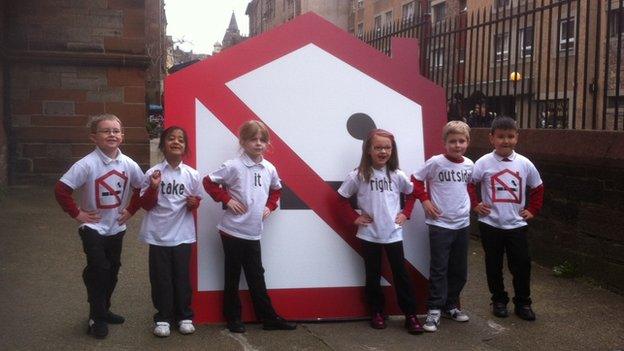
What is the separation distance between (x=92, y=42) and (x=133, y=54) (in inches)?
29.0

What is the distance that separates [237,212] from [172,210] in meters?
0.41

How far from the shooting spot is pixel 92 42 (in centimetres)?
1225

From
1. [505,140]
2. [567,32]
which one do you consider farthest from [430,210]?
[567,32]

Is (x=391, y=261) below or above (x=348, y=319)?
above

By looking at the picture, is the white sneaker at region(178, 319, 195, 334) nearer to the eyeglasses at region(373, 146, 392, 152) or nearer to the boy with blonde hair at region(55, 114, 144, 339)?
the boy with blonde hair at region(55, 114, 144, 339)

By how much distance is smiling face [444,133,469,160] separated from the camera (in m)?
4.62

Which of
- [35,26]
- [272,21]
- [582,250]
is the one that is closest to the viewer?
[582,250]

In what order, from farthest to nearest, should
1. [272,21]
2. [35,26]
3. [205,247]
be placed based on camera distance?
[272,21], [35,26], [205,247]

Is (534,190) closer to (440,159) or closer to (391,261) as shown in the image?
(440,159)

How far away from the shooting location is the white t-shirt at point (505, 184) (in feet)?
16.0

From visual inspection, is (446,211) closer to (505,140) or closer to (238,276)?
(505,140)

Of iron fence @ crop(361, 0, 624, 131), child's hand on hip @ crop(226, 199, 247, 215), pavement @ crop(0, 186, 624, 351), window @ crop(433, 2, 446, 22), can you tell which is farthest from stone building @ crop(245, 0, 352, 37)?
child's hand on hip @ crop(226, 199, 247, 215)

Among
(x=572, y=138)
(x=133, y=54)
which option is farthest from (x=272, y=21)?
(x=572, y=138)

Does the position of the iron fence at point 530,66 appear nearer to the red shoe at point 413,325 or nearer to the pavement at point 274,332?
the pavement at point 274,332
